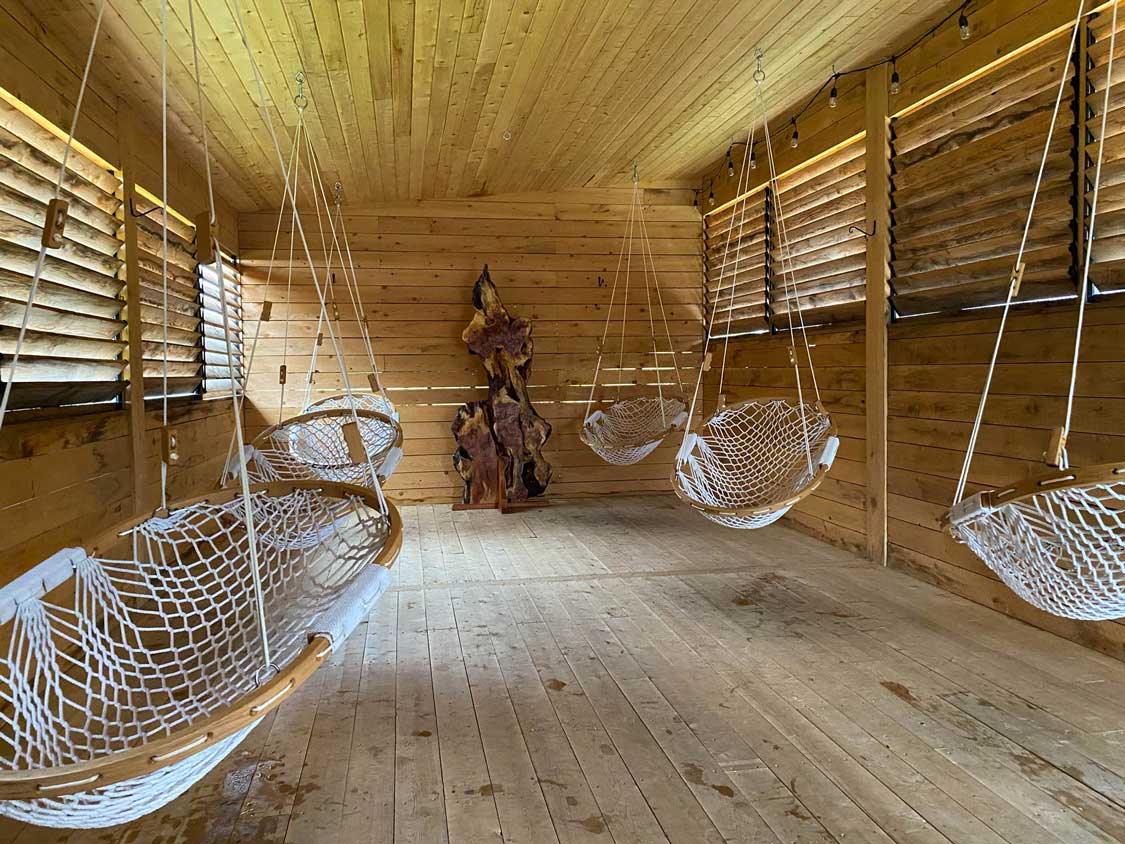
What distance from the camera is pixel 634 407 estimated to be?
A: 5.48 m

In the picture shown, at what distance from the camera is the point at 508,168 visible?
187 inches

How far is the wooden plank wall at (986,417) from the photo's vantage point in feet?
8.20

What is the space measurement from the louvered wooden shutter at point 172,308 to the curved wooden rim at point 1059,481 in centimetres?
316

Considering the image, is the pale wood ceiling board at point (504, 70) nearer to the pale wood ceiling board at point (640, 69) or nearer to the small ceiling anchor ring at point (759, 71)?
the pale wood ceiling board at point (640, 69)

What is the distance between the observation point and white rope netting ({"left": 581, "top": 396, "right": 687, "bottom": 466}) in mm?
4750

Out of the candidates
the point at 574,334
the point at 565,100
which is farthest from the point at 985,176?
the point at 574,334

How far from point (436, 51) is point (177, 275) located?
194 cm

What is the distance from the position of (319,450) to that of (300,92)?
1.50 meters

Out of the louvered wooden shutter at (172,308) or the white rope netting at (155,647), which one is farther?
the louvered wooden shutter at (172,308)

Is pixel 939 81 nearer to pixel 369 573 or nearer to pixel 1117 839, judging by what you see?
pixel 1117 839

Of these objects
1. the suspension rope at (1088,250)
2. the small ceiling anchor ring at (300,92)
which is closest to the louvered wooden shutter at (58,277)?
the small ceiling anchor ring at (300,92)

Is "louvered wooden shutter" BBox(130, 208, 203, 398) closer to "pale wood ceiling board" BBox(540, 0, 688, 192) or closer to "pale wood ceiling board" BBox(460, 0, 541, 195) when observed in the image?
"pale wood ceiling board" BBox(460, 0, 541, 195)

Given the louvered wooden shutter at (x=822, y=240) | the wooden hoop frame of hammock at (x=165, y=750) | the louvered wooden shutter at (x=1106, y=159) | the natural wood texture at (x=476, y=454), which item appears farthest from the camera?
the natural wood texture at (x=476, y=454)

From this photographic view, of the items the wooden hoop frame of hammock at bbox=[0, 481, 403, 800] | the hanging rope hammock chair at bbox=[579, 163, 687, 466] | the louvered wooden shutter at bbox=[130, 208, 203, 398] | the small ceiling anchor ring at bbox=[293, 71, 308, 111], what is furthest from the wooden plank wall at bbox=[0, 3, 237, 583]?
the hanging rope hammock chair at bbox=[579, 163, 687, 466]
